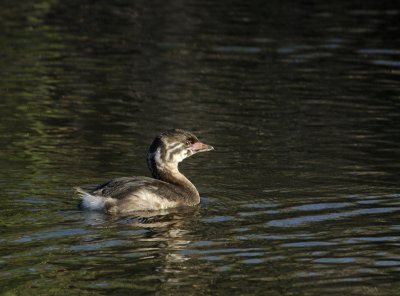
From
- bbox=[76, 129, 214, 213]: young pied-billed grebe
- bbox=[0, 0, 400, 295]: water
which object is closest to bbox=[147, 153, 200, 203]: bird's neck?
bbox=[76, 129, 214, 213]: young pied-billed grebe

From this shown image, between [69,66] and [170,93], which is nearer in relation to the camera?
[170,93]

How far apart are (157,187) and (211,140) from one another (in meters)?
3.91

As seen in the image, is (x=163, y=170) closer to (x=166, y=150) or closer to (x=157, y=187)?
(x=166, y=150)

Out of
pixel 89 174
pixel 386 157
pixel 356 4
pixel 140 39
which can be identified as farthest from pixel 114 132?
pixel 356 4

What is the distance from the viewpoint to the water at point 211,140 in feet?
35.0

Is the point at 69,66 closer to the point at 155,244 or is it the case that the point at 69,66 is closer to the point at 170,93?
the point at 170,93

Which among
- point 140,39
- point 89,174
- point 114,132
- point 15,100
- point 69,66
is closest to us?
point 89,174

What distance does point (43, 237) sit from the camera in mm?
11602

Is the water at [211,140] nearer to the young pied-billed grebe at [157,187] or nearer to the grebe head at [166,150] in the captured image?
the young pied-billed grebe at [157,187]

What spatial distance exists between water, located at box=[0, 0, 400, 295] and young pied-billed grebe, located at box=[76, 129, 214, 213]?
0.18 metres

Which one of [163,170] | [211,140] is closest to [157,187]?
[163,170]

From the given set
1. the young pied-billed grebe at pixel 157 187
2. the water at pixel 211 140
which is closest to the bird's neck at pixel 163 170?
the young pied-billed grebe at pixel 157 187

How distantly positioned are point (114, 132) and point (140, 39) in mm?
8147

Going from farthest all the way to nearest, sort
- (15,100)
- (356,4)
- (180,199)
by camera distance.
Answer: (356,4) < (15,100) < (180,199)
